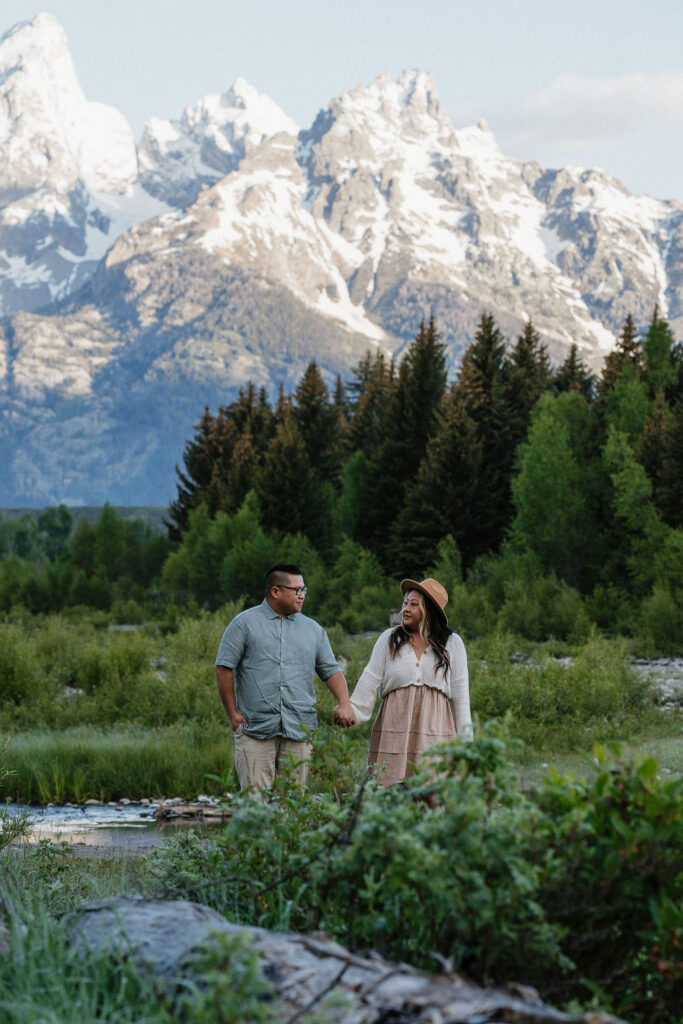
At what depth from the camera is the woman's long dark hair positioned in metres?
6.72

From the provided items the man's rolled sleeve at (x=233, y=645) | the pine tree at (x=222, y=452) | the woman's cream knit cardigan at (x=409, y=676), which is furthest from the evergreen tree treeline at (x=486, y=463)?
the man's rolled sleeve at (x=233, y=645)

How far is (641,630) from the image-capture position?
27.8 m

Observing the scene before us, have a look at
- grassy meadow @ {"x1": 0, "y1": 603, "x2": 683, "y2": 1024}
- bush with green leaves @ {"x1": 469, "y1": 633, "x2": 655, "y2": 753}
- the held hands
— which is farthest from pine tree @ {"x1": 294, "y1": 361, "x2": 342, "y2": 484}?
grassy meadow @ {"x1": 0, "y1": 603, "x2": 683, "y2": 1024}

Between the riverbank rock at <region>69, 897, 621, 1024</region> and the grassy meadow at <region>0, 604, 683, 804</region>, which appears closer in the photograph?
the riverbank rock at <region>69, 897, 621, 1024</region>

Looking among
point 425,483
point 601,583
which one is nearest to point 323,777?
point 601,583

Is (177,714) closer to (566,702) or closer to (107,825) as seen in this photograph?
(107,825)

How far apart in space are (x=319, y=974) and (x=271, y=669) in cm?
394

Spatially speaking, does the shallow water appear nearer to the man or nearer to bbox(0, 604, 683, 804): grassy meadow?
bbox(0, 604, 683, 804): grassy meadow

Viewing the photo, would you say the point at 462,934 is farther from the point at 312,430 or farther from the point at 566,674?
the point at 312,430

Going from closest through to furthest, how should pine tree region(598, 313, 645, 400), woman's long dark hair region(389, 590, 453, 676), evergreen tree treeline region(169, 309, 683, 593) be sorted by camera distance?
woman's long dark hair region(389, 590, 453, 676) → evergreen tree treeline region(169, 309, 683, 593) → pine tree region(598, 313, 645, 400)

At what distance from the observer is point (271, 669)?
23.1 feet

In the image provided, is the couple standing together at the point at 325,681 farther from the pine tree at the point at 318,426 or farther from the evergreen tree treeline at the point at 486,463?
the pine tree at the point at 318,426

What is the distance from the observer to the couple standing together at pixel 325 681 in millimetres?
6652

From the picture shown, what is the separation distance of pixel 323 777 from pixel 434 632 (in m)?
1.65
